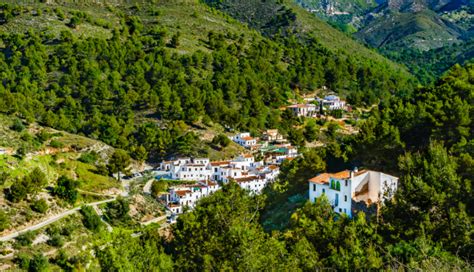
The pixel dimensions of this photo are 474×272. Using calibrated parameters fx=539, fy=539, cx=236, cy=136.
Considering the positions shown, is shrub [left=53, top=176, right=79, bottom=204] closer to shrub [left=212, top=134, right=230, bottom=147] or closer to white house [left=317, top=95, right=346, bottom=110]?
shrub [left=212, top=134, right=230, bottom=147]

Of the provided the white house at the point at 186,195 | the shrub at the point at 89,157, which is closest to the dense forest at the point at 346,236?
the white house at the point at 186,195

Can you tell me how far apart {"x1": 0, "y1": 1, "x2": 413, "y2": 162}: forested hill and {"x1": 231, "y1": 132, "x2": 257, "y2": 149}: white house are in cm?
277

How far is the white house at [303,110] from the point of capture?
230 feet

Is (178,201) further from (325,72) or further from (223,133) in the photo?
(325,72)

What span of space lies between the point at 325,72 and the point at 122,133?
37.3 metres

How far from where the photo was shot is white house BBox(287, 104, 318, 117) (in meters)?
70.1

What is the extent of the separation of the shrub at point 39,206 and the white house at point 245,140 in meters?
29.3

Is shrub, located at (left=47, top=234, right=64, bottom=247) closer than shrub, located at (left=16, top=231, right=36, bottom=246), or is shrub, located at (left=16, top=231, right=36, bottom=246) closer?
shrub, located at (left=16, top=231, right=36, bottom=246)

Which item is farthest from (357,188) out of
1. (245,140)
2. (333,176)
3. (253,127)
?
(253,127)

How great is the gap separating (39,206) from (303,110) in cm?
4222

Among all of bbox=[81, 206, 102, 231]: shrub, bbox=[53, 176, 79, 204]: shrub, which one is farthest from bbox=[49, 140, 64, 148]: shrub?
bbox=[81, 206, 102, 231]: shrub

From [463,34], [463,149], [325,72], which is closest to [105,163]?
[463,149]

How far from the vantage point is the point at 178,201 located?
44.8m

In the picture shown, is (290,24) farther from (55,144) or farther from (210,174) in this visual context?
(55,144)
